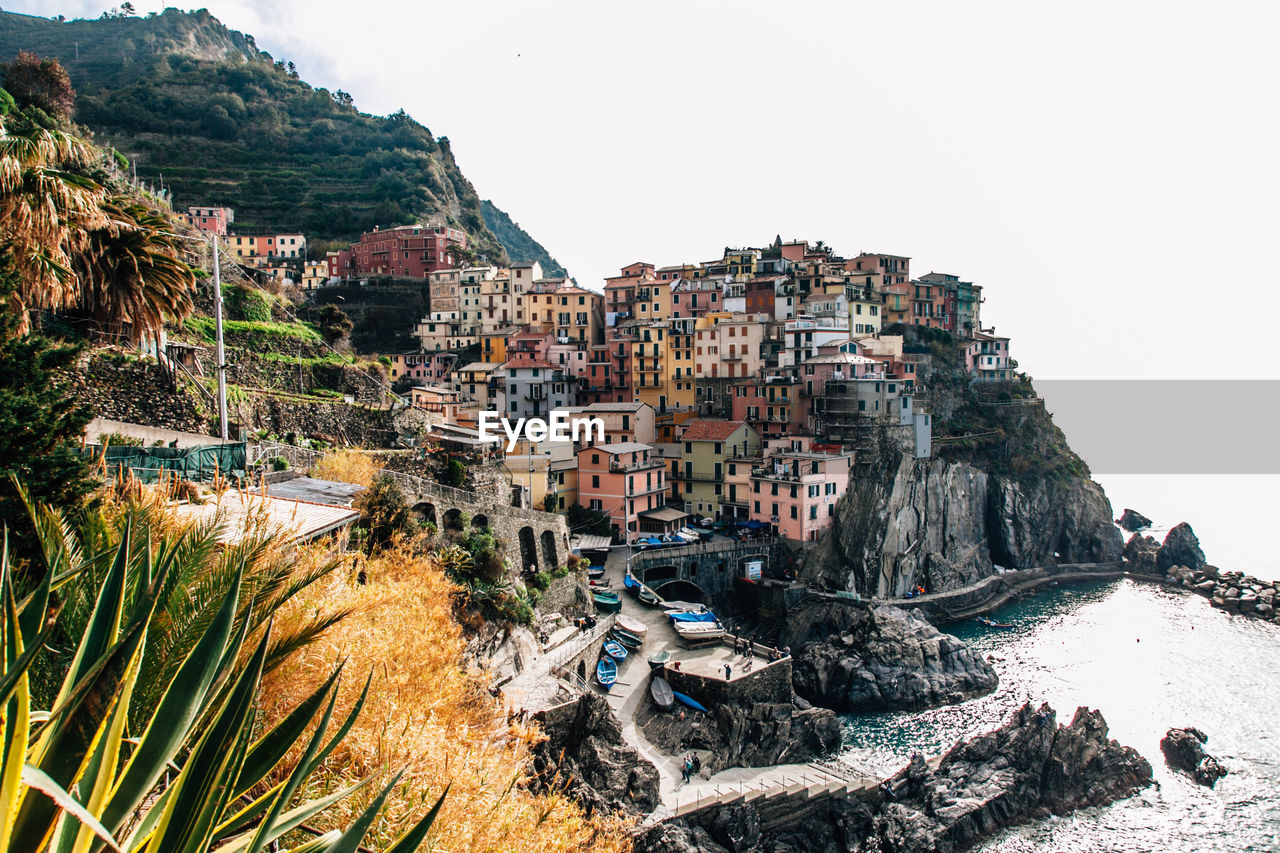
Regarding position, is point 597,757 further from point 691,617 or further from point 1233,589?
point 1233,589

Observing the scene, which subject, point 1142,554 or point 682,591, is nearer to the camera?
point 682,591

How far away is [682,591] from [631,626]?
10.3 metres

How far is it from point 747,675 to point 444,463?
14403 mm

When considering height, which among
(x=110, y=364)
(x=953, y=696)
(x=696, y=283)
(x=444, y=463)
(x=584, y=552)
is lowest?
(x=953, y=696)

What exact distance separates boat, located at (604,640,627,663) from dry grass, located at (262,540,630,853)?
48.6ft

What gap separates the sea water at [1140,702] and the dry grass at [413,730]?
68.1 ft

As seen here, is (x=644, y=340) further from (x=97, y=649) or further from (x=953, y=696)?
(x=97, y=649)

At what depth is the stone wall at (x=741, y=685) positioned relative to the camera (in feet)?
99.0

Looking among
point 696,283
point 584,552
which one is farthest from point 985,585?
point 696,283

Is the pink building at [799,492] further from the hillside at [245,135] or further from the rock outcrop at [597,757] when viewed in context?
the hillside at [245,135]

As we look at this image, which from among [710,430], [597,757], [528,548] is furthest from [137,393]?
[710,430]

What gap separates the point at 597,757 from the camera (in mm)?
22688

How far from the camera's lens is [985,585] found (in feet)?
172

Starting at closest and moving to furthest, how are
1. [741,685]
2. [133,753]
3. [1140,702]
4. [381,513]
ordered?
[133,753], [381,513], [741,685], [1140,702]
